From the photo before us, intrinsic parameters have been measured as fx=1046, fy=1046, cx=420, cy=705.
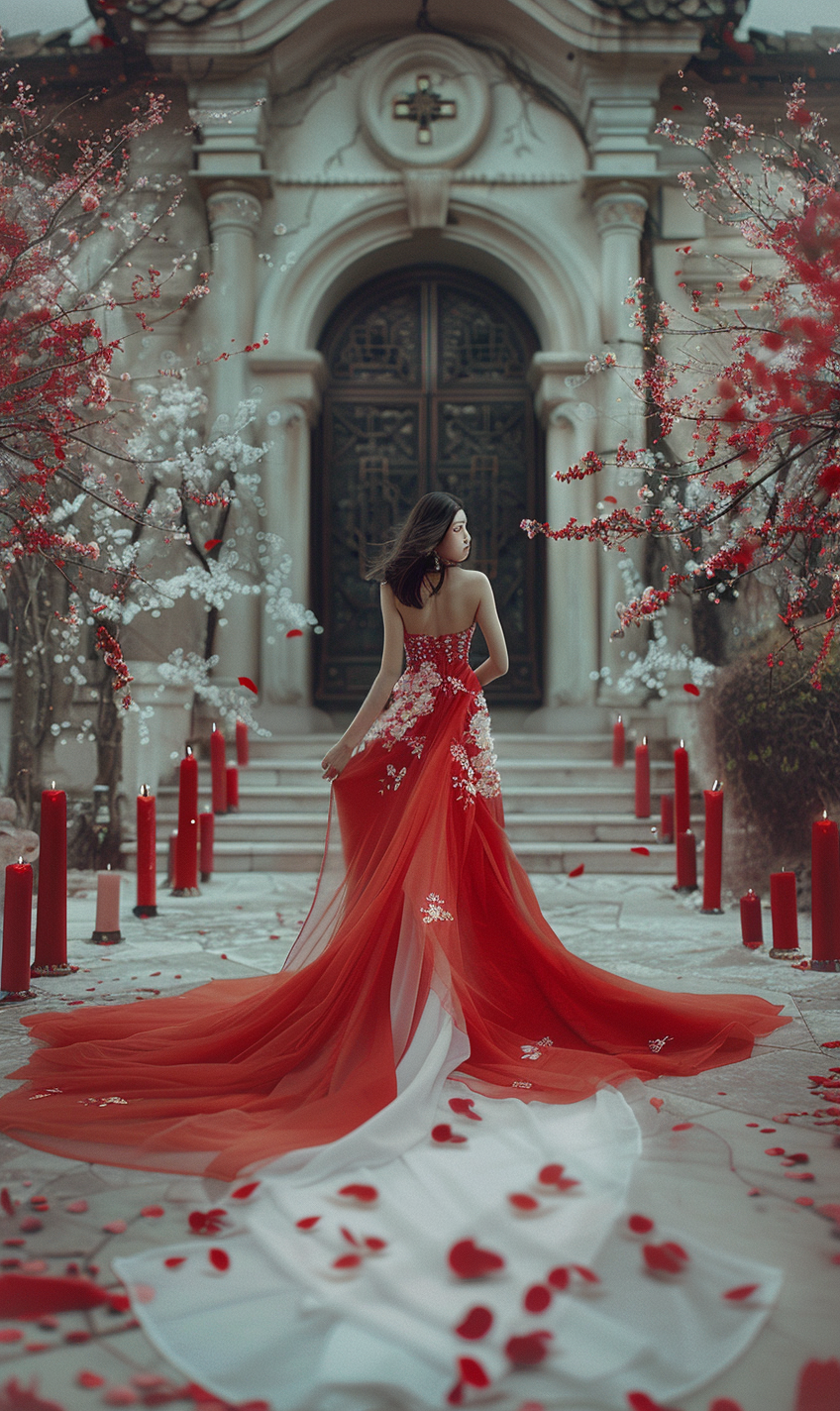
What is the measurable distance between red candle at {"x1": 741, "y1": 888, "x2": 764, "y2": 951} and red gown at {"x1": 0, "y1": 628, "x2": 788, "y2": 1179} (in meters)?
1.10

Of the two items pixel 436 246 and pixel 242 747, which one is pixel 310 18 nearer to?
pixel 436 246

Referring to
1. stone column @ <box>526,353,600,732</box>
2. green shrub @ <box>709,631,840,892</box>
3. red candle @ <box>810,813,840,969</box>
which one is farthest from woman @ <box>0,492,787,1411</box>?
stone column @ <box>526,353,600,732</box>

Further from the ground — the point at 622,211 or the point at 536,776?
the point at 622,211

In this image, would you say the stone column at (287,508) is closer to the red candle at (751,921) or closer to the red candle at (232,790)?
the red candle at (232,790)

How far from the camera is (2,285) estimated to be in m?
3.38

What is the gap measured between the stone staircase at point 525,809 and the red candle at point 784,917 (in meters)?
2.03

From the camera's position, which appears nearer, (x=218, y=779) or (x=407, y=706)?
(x=407, y=706)

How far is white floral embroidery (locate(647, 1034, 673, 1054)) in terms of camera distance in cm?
299

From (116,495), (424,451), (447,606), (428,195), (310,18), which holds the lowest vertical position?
(447,606)

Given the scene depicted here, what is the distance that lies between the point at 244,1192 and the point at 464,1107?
23.6 inches

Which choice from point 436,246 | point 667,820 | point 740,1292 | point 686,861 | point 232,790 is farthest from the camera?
point 436,246

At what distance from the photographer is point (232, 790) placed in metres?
7.19

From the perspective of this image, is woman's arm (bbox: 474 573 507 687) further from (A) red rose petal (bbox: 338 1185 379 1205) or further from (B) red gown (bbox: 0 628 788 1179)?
(A) red rose petal (bbox: 338 1185 379 1205)

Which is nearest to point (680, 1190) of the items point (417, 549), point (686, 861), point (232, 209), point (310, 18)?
point (417, 549)
